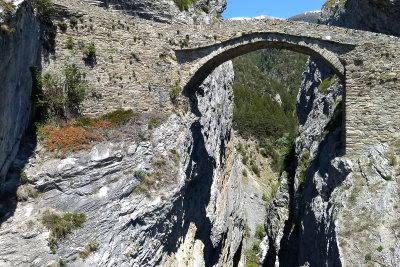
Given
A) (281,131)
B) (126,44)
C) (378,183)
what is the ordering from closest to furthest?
(378,183) < (126,44) < (281,131)

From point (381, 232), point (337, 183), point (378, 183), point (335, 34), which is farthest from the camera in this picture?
point (335, 34)

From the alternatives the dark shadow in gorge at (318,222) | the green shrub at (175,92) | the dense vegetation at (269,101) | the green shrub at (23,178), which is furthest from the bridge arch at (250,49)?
the dense vegetation at (269,101)

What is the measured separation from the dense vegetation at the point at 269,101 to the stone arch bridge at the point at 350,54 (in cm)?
1606

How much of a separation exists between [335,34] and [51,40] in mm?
12216

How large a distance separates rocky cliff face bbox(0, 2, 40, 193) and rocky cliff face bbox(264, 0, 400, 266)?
11792mm

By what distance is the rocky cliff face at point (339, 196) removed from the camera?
1268 cm

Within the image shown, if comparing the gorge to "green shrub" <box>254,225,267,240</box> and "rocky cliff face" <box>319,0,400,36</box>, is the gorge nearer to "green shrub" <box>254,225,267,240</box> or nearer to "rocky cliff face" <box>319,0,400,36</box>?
"rocky cliff face" <box>319,0,400,36</box>

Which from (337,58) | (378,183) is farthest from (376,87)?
(378,183)

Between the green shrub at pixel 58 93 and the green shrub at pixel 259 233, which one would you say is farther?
the green shrub at pixel 259 233

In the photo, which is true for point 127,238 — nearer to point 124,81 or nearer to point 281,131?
point 124,81

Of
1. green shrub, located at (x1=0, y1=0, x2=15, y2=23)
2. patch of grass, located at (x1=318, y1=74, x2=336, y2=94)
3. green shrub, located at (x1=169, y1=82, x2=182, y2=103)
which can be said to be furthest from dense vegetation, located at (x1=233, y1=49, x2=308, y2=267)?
green shrub, located at (x1=0, y1=0, x2=15, y2=23)

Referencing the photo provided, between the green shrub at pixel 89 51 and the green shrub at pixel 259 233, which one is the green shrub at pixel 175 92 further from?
the green shrub at pixel 259 233

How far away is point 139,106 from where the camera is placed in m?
17.0

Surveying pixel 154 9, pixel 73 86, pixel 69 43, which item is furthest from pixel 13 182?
pixel 154 9
